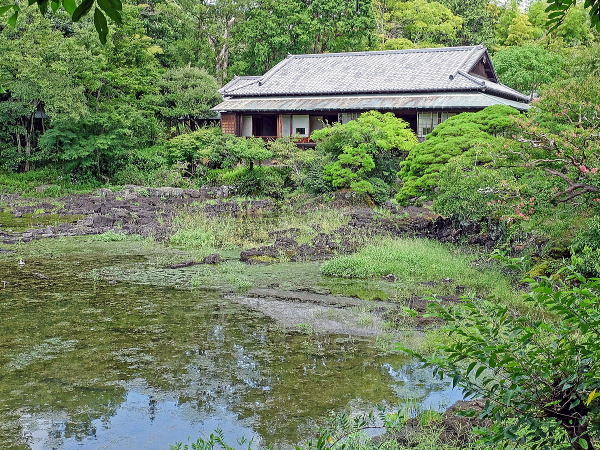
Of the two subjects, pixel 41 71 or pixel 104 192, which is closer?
pixel 41 71

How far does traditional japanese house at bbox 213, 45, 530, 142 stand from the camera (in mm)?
26906

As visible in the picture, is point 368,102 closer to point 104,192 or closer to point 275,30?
point 275,30

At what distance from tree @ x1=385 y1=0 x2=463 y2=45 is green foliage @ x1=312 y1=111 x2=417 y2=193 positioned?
1856cm

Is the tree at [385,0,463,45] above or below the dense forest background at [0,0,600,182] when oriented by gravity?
above

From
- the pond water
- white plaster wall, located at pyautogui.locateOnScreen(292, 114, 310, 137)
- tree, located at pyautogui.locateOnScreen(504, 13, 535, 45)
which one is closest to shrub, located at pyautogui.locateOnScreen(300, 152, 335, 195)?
white plaster wall, located at pyautogui.locateOnScreen(292, 114, 310, 137)

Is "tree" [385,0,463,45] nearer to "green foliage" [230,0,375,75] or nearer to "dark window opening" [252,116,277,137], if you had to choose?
"green foliage" [230,0,375,75]

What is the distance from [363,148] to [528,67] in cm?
1490

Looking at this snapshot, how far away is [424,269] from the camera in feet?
42.6

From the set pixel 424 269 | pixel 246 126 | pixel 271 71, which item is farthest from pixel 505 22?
pixel 424 269

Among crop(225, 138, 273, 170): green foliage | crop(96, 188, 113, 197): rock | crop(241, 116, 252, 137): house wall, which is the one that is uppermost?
crop(241, 116, 252, 137): house wall

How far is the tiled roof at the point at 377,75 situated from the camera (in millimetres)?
27797

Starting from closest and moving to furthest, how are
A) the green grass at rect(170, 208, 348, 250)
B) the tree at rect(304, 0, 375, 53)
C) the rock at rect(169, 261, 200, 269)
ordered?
the rock at rect(169, 261, 200, 269), the green grass at rect(170, 208, 348, 250), the tree at rect(304, 0, 375, 53)

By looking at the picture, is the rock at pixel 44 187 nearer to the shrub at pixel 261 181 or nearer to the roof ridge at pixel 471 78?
the shrub at pixel 261 181

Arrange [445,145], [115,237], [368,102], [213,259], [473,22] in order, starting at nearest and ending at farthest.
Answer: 1. [213,259]
2. [445,145]
3. [115,237]
4. [368,102]
5. [473,22]
